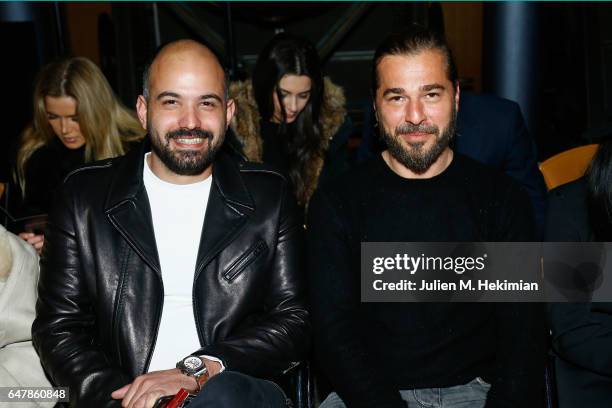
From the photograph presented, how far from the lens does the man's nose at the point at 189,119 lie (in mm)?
2242

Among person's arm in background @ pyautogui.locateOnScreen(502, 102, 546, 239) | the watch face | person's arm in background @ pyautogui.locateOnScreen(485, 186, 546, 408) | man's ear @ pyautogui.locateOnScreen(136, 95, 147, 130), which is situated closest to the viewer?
the watch face

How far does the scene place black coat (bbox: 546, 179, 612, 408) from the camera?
211 cm

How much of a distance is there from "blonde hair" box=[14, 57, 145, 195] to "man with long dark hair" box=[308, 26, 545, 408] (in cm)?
157

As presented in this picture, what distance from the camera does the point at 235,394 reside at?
1805mm

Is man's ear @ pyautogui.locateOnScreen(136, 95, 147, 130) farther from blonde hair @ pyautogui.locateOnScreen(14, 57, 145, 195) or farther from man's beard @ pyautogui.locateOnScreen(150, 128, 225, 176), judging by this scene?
blonde hair @ pyautogui.locateOnScreen(14, 57, 145, 195)

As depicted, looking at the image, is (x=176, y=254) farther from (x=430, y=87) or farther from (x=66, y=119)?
(x=66, y=119)

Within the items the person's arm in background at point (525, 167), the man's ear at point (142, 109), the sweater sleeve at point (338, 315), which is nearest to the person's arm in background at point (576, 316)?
the sweater sleeve at point (338, 315)

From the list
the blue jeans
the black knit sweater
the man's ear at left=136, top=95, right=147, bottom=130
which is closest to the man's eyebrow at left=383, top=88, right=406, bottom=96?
the black knit sweater

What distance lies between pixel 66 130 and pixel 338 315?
194 cm

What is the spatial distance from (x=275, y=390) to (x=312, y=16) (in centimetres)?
602

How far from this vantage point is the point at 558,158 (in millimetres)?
3141

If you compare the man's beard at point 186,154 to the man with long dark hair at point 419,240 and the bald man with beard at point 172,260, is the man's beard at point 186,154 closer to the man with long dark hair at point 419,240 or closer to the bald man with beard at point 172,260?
the bald man with beard at point 172,260

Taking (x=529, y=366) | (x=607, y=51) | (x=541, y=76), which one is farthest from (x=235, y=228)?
(x=607, y=51)

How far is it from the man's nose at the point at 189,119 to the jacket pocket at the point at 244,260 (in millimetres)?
412
